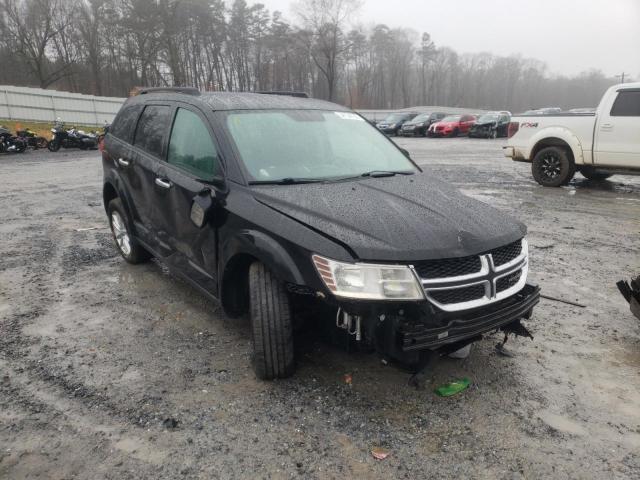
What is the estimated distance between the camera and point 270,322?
279 centimetres

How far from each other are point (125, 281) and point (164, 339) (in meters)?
1.45

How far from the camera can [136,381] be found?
3041mm

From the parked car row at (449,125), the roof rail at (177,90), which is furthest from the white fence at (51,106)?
the roof rail at (177,90)

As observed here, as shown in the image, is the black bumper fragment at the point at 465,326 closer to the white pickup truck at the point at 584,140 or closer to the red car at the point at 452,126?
the white pickup truck at the point at 584,140

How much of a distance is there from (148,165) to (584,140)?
347 inches

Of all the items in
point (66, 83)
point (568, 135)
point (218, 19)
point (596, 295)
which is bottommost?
point (596, 295)

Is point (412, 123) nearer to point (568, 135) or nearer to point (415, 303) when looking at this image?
point (568, 135)

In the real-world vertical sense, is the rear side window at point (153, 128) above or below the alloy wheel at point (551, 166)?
above

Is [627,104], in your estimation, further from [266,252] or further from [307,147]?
[266,252]

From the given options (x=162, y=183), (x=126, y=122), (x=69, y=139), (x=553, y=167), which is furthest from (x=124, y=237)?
(x=69, y=139)

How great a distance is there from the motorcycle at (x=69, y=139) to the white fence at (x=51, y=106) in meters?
8.68

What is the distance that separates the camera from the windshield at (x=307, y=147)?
3.33 metres

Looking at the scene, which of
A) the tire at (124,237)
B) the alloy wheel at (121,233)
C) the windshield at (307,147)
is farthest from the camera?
the alloy wheel at (121,233)

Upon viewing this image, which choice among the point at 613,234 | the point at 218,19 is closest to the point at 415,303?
the point at 613,234
